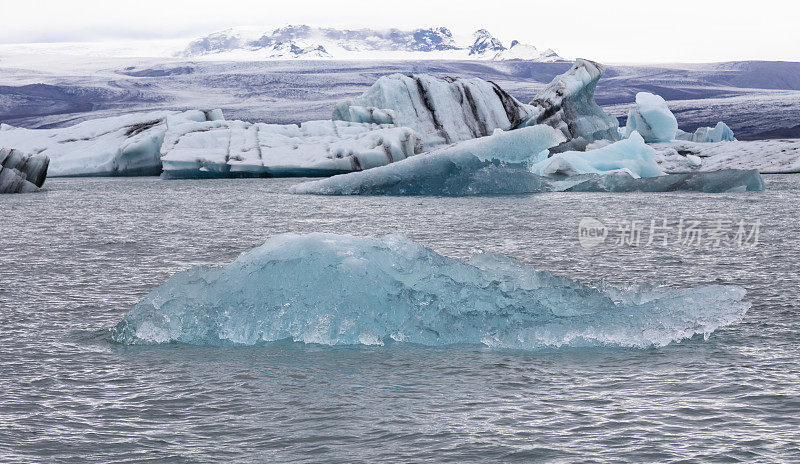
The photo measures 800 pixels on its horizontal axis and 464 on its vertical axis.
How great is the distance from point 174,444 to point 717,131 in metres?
34.7

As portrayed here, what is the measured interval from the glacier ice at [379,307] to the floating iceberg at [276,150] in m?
20.1

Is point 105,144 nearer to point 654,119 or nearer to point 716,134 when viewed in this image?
point 654,119

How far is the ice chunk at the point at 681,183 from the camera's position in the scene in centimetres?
1992

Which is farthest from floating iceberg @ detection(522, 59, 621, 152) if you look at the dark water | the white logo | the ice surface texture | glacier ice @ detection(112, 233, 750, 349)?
glacier ice @ detection(112, 233, 750, 349)

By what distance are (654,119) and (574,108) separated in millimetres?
3162

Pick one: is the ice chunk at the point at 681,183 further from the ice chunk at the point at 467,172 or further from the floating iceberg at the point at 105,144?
the floating iceberg at the point at 105,144

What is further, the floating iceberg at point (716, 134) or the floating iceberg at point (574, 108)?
the floating iceberg at point (716, 134)

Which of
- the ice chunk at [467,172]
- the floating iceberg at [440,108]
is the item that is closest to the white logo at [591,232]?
the ice chunk at [467,172]

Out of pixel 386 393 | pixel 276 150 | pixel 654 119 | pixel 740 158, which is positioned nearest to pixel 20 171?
pixel 276 150

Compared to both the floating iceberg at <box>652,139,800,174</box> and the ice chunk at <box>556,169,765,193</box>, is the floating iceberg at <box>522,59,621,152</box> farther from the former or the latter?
the ice chunk at <box>556,169,765,193</box>

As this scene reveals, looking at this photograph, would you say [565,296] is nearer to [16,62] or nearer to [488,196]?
[488,196]

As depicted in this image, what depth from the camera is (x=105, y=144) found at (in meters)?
30.7

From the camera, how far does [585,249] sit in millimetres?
10250

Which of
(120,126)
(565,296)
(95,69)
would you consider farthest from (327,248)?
(95,69)
